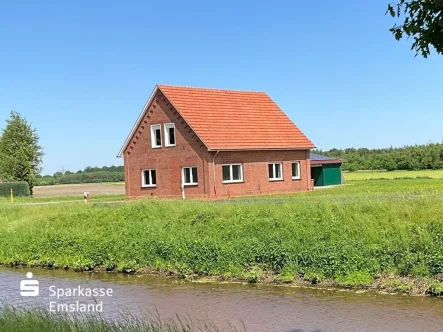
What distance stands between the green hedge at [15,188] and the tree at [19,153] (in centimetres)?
609

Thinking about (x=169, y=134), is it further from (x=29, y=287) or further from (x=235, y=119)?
(x=29, y=287)

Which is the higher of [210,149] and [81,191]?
[210,149]

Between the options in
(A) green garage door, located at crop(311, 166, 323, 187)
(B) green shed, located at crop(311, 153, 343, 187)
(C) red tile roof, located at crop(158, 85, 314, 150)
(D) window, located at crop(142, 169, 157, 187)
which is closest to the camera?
(C) red tile roof, located at crop(158, 85, 314, 150)

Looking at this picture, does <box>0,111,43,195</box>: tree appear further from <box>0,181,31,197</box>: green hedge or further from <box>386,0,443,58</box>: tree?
<box>386,0,443,58</box>: tree

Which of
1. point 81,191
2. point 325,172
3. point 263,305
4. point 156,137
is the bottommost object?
point 263,305

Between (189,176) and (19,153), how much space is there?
93.0ft

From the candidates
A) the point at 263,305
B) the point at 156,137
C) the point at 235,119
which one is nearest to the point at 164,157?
the point at 156,137

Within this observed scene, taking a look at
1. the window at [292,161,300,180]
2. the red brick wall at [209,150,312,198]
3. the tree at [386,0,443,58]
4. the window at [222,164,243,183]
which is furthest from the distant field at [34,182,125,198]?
the tree at [386,0,443,58]

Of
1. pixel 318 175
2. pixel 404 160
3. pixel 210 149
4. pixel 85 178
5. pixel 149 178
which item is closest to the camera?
pixel 210 149

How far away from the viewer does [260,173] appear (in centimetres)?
4094

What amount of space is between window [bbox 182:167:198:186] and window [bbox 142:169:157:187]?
2.83 metres

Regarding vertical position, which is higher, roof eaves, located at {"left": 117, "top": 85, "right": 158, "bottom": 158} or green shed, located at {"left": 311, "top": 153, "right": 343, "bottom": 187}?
roof eaves, located at {"left": 117, "top": 85, "right": 158, "bottom": 158}

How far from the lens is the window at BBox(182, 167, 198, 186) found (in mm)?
38906

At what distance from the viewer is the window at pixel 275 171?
4198 cm
